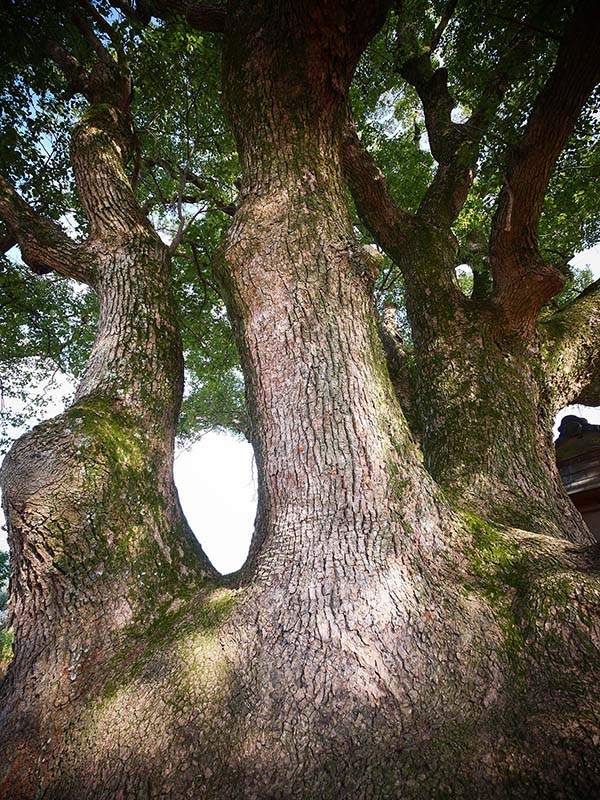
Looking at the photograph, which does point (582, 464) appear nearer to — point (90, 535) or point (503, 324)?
point (503, 324)

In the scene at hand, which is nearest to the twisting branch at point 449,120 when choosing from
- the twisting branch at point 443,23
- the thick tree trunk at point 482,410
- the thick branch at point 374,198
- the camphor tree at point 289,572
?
the twisting branch at point 443,23

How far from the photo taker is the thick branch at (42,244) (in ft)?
11.1

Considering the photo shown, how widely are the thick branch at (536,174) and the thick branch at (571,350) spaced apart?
0.42 m

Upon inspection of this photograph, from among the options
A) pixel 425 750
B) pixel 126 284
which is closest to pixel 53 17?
pixel 126 284

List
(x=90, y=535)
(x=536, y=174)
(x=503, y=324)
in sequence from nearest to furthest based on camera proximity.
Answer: (x=90, y=535)
(x=536, y=174)
(x=503, y=324)

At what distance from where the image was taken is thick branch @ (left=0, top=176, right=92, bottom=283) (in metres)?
3.39

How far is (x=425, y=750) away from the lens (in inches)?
57.9

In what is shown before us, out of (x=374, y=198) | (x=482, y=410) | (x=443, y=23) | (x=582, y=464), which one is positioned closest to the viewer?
(x=482, y=410)

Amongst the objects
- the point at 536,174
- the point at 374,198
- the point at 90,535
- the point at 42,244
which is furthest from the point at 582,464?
the point at 42,244

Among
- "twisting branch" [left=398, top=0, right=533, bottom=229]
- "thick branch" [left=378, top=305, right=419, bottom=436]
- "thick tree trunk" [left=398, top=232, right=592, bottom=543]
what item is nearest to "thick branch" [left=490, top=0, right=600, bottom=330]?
"thick tree trunk" [left=398, top=232, right=592, bottom=543]

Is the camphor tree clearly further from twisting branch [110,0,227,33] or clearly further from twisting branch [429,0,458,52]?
twisting branch [429,0,458,52]

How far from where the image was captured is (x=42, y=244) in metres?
3.44

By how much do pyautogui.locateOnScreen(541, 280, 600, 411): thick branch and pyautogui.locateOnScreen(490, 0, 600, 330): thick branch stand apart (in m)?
0.42

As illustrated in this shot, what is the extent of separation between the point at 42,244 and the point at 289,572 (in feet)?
10.8
